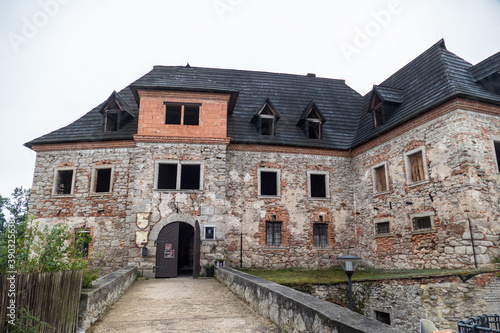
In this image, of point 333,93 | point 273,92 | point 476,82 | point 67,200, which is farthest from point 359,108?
point 67,200

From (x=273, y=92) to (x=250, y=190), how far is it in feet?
22.5

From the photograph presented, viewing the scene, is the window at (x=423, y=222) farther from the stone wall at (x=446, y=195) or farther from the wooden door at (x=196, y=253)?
the wooden door at (x=196, y=253)

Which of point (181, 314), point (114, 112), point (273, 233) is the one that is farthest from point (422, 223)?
point (114, 112)

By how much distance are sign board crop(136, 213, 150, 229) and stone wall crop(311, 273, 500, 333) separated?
358 inches

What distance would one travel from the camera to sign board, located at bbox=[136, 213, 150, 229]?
44.9 ft

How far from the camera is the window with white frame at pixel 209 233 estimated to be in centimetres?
1395

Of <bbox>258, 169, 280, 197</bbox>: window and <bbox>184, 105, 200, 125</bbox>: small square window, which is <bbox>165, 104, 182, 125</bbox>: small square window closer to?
<bbox>184, 105, 200, 125</bbox>: small square window

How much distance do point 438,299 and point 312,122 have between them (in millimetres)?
10412

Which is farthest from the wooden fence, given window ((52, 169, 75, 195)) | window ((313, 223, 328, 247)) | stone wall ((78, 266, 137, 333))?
window ((313, 223, 328, 247))

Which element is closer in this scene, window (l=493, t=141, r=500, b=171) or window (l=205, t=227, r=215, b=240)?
window (l=493, t=141, r=500, b=171)

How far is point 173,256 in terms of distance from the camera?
13.6 meters

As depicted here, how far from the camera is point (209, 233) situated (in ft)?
45.8

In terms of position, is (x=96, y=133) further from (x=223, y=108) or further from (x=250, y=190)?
(x=250, y=190)

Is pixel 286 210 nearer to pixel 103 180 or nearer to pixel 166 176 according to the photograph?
pixel 166 176
